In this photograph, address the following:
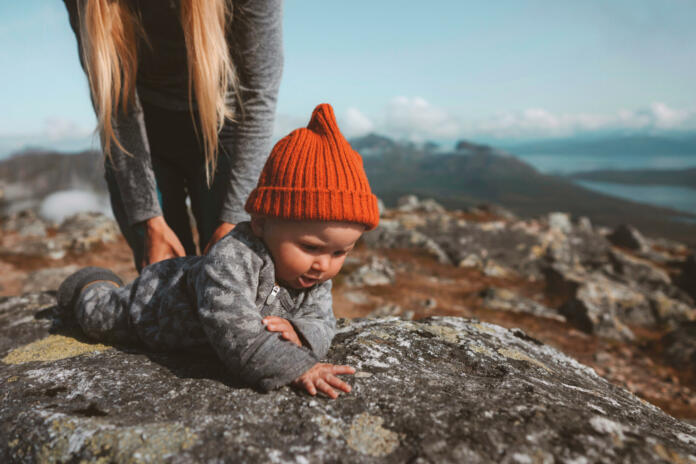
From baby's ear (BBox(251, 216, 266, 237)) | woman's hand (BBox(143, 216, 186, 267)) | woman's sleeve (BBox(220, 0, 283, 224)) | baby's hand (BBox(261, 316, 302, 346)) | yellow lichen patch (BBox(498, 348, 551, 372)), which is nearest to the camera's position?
baby's hand (BBox(261, 316, 302, 346))

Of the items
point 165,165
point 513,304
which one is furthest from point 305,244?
point 513,304

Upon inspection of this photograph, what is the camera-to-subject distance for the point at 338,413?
2061 millimetres


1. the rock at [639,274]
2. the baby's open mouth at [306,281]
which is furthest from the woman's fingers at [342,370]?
the rock at [639,274]

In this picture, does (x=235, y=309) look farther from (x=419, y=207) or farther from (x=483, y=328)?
(x=419, y=207)

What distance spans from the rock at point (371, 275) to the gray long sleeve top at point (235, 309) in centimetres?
801

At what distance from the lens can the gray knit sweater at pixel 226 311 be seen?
2.29 m

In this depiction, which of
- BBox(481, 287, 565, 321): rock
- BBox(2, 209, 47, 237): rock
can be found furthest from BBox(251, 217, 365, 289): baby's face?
BBox(2, 209, 47, 237): rock

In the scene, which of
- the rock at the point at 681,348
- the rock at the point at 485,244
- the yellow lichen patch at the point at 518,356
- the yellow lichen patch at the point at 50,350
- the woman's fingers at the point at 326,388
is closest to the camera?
the woman's fingers at the point at 326,388

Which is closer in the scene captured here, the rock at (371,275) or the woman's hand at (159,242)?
the woman's hand at (159,242)

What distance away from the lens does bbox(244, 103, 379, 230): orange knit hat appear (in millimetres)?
2367

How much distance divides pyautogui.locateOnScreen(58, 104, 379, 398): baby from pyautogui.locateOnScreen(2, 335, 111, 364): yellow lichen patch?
40 cm

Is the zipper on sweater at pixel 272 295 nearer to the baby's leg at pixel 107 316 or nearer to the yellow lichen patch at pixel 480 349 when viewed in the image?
the baby's leg at pixel 107 316

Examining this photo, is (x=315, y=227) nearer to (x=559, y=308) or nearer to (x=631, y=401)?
(x=631, y=401)

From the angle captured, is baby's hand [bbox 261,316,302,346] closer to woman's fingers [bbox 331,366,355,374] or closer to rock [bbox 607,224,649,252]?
woman's fingers [bbox 331,366,355,374]
